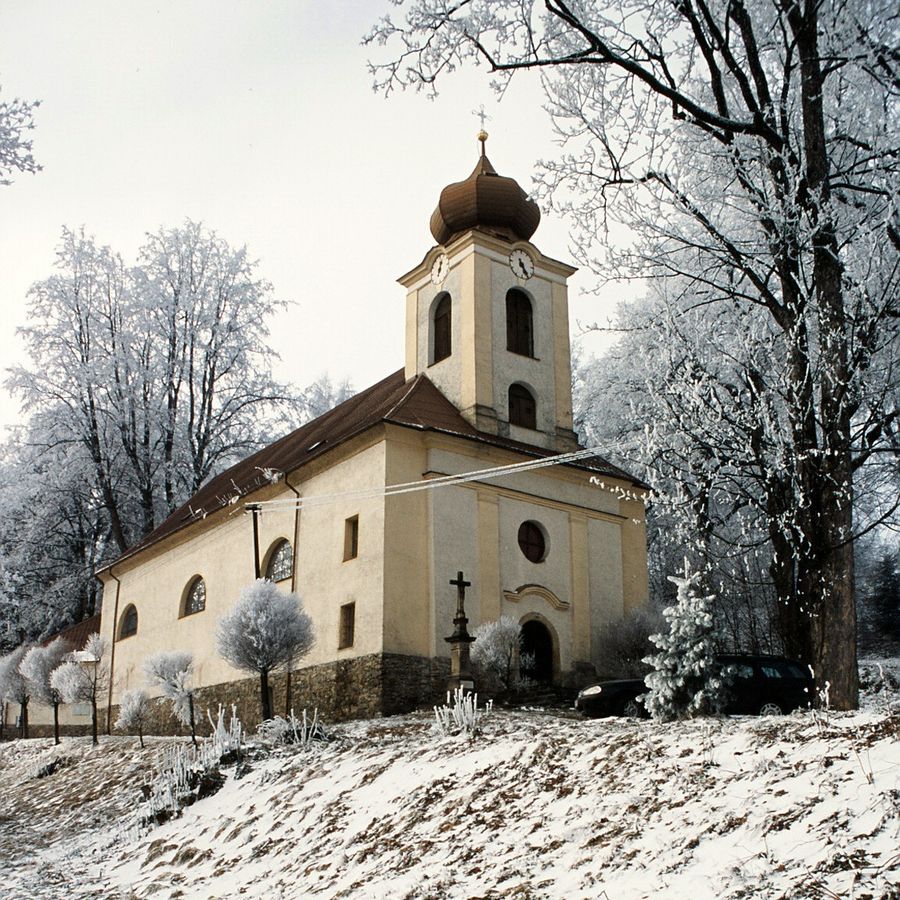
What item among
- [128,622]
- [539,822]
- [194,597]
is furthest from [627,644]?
[128,622]

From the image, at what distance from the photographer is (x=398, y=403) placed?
23609 millimetres

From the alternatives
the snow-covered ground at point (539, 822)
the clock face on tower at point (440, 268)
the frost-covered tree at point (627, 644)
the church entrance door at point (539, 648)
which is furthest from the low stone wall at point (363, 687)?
the clock face on tower at point (440, 268)

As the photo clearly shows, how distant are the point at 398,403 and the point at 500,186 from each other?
670 centimetres

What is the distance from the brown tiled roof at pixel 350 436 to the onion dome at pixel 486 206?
419 cm

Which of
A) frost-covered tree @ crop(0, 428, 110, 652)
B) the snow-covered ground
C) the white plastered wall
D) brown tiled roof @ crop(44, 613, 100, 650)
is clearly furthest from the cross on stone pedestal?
frost-covered tree @ crop(0, 428, 110, 652)

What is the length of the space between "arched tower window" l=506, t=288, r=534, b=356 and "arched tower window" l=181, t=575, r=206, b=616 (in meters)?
10.6

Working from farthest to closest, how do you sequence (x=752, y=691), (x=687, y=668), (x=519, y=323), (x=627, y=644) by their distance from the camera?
1. (x=519, y=323)
2. (x=627, y=644)
3. (x=752, y=691)
4. (x=687, y=668)

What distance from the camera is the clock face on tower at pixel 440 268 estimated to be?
26203mm

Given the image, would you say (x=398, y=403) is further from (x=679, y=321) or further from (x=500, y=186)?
(x=679, y=321)

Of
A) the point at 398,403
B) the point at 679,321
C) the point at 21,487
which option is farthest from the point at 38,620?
the point at 679,321

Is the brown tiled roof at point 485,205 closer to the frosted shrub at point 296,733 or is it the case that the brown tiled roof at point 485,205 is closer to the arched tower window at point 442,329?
the arched tower window at point 442,329

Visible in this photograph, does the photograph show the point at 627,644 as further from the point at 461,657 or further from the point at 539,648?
the point at 461,657

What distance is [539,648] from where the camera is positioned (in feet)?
76.2

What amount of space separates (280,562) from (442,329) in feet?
23.1
